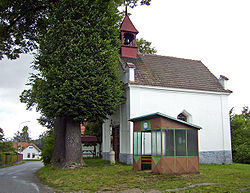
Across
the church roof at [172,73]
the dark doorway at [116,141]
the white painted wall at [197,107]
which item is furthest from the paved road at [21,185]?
the church roof at [172,73]

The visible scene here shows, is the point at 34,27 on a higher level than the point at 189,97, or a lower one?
higher

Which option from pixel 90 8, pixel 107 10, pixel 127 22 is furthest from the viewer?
pixel 127 22

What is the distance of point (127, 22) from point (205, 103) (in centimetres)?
999

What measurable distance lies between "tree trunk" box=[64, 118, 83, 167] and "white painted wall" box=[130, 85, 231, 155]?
457cm

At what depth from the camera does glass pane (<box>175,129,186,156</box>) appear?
13169 mm

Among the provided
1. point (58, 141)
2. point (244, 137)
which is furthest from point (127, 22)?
point (244, 137)

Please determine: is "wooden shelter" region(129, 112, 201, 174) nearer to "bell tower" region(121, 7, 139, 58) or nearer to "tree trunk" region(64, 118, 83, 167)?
"tree trunk" region(64, 118, 83, 167)

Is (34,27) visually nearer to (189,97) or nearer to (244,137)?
(189,97)

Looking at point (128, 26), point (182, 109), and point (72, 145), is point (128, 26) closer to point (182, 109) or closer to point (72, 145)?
point (182, 109)

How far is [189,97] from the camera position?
21.5 meters

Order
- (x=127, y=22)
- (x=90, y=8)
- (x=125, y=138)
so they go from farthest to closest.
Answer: (x=127, y=22) → (x=125, y=138) → (x=90, y=8)

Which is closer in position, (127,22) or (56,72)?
(56,72)

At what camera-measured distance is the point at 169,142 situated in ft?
43.2

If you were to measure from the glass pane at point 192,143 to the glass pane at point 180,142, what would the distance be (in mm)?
298
